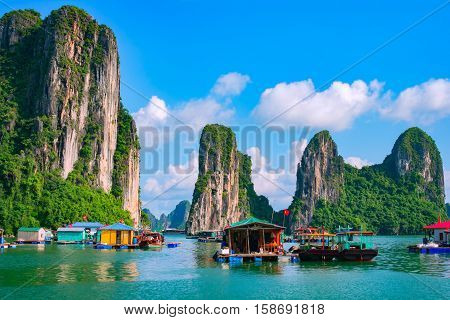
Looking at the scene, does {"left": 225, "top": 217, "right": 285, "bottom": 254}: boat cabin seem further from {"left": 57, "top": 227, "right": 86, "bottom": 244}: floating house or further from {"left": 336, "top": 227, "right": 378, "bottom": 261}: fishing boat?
{"left": 57, "top": 227, "right": 86, "bottom": 244}: floating house

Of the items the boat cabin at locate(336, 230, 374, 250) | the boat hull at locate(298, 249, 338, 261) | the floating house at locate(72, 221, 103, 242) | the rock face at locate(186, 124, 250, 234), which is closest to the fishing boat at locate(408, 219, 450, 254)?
the boat cabin at locate(336, 230, 374, 250)

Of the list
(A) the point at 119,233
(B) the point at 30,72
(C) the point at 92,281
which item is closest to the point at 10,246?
(A) the point at 119,233

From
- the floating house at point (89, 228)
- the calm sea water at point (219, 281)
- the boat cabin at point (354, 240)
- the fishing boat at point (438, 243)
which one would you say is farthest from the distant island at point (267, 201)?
the calm sea water at point (219, 281)

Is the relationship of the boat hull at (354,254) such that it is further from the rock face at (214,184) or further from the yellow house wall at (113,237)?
the rock face at (214,184)

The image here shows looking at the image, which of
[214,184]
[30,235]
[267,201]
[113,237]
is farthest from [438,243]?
[267,201]
